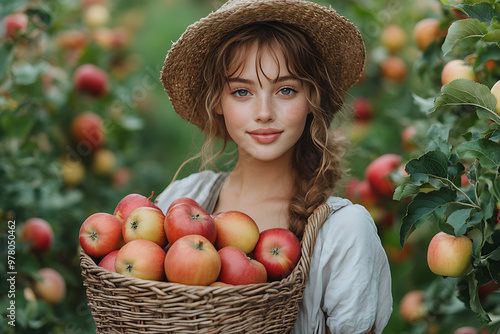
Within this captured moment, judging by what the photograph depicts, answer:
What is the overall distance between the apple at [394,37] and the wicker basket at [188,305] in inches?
60.7

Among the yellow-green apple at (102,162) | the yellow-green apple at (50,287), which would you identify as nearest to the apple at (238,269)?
the yellow-green apple at (50,287)

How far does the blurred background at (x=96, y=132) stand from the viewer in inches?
72.6

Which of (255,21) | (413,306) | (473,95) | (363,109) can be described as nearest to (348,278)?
(473,95)

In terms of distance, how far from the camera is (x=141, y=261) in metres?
1.17

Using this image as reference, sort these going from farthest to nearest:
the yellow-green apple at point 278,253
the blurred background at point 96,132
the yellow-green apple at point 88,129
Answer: the yellow-green apple at point 88,129
the blurred background at point 96,132
the yellow-green apple at point 278,253

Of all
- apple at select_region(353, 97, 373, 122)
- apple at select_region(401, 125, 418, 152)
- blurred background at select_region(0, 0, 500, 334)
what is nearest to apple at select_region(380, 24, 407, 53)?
blurred background at select_region(0, 0, 500, 334)

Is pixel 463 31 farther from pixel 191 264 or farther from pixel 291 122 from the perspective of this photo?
pixel 191 264

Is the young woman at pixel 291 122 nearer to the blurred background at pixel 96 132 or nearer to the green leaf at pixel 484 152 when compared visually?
the blurred background at pixel 96 132

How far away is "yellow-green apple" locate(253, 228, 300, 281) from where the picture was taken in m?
1.25

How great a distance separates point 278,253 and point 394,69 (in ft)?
4.74

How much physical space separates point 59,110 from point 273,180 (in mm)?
1156

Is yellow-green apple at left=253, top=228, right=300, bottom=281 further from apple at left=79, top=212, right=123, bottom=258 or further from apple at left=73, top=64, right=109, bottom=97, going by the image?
apple at left=73, top=64, right=109, bottom=97

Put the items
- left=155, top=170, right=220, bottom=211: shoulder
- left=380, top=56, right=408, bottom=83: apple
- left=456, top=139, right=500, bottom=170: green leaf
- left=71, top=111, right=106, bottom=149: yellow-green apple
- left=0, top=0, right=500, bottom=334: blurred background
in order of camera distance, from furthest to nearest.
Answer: left=380, top=56, right=408, bottom=83: apple
left=71, top=111, right=106, bottom=149: yellow-green apple
left=0, top=0, right=500, bottom=334: blurred background
left=155, top=170, right=220, bottom=211: shoulder
left=456, top=139, right=500, bottom=170: green leaf

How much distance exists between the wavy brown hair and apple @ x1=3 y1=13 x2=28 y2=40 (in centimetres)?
67
